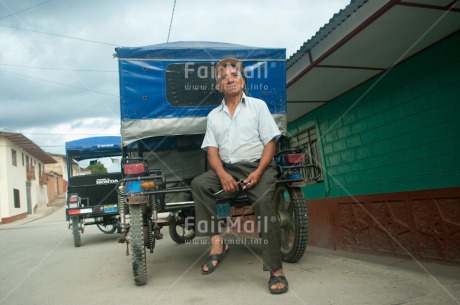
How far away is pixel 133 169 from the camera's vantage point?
3828 millimetres

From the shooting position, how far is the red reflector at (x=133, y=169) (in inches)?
150

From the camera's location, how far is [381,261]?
190 inches

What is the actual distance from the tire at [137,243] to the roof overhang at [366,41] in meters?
2.87

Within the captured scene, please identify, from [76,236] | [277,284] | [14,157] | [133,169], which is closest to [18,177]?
[14,157]

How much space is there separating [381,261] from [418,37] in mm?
2747

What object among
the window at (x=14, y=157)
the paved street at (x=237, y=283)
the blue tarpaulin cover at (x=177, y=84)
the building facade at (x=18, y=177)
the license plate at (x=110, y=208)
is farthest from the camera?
the window at (x=14, y=157)

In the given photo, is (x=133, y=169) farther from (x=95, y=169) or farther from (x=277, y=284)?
(x=95, y=169)

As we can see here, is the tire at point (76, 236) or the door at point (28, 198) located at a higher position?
the door at point (28, 198)

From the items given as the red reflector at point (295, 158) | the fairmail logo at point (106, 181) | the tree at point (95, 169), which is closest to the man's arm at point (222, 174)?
the red reflector at point (295, 158)

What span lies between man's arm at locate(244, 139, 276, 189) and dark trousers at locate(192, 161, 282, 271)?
6cm

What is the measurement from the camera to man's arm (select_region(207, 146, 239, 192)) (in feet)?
11.4

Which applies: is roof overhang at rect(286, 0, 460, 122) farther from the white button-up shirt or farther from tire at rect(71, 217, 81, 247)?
tire at rect(71, 217, 81, 247)

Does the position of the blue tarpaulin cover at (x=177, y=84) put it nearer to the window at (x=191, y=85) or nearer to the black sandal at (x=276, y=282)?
the window at (x=191, y=85)

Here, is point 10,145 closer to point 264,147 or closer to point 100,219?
point 100,219
